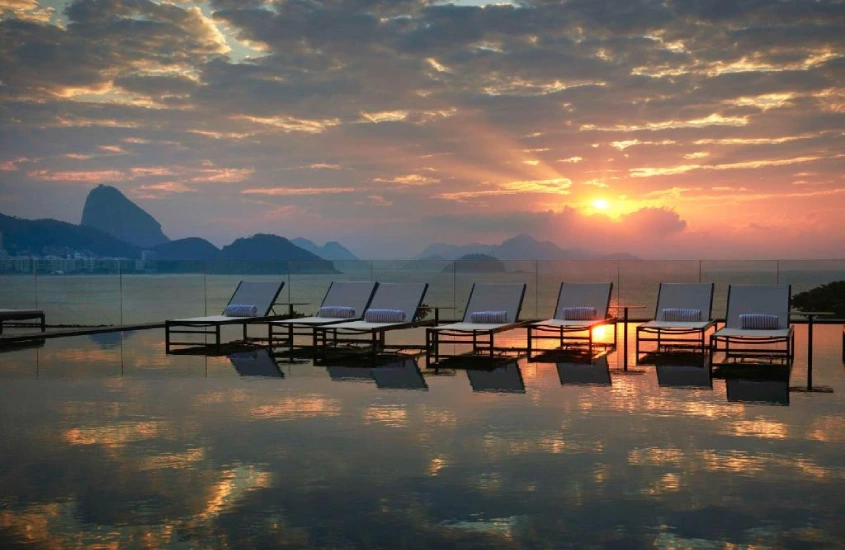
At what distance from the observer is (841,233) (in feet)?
81.5

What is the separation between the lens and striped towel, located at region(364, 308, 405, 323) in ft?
36.9

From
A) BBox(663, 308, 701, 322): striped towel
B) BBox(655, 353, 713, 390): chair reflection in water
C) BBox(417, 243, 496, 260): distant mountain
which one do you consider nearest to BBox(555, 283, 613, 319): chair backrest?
BBox(663, 308, 701, 322): striped towel

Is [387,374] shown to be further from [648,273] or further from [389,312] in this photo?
[648,273]

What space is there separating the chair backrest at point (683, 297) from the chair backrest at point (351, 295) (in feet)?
12.7

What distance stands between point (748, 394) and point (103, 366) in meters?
6.46

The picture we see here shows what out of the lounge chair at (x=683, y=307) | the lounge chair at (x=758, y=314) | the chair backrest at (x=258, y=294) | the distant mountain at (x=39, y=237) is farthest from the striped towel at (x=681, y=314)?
the distant mountain at (x=39, y=237)

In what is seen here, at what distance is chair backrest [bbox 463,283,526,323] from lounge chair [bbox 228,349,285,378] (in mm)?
2736

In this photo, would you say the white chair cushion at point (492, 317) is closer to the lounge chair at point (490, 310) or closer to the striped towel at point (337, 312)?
the lounge chair at point (490, 310)

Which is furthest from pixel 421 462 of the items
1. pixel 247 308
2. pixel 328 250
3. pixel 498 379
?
pixel 328 250

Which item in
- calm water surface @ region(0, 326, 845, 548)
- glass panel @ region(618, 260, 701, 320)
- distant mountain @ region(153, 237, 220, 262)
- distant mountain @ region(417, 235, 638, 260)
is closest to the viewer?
calm water surface @ region(0, 326, 845, 548)

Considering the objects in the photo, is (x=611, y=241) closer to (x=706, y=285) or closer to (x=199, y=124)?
(x=199, y=124)

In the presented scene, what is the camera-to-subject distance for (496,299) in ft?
37.9

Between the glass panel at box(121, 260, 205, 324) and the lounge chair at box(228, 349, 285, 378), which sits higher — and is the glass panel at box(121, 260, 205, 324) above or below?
above

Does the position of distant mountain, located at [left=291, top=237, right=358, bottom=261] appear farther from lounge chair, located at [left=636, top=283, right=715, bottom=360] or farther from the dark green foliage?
lounge chair, located at [left=636, top=283, right=715, bottom=360]
